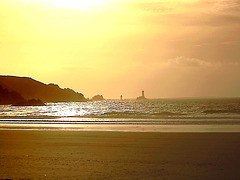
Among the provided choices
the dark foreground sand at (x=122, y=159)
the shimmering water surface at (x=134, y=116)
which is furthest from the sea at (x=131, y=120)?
the dark foreground sand at (x=122, y=159)

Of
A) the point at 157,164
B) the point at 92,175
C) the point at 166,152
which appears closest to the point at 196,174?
the point at 157,164

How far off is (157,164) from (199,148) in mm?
4580

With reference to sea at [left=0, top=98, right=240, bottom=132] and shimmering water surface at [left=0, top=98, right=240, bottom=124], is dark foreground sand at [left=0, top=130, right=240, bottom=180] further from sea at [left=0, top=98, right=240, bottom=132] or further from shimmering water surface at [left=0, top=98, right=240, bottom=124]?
shimmering water surface at [left=0, top=98, right=240, bottom=124]

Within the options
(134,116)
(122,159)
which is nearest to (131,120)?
(134,116)

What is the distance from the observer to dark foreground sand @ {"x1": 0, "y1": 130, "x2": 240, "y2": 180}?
1120 centimetres

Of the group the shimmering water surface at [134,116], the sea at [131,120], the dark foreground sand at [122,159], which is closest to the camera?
the dark foreground sand at [122,159]

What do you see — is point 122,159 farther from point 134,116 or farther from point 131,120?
point 134,116

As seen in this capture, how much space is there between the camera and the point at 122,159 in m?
13.8

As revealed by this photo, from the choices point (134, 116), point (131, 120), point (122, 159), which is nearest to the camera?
point (122, 159)

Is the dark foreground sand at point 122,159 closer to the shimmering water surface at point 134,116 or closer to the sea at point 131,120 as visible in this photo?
the sea at point 131,120

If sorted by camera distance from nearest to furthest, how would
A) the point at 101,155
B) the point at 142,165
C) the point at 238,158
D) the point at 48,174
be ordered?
the point at 48,174
the point at 142,165
the point at 238,158
the point at 101,155

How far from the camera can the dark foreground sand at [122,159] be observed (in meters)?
11.2

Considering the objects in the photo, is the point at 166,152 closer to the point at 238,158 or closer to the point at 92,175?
the point at 238,158

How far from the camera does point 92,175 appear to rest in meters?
11.1
